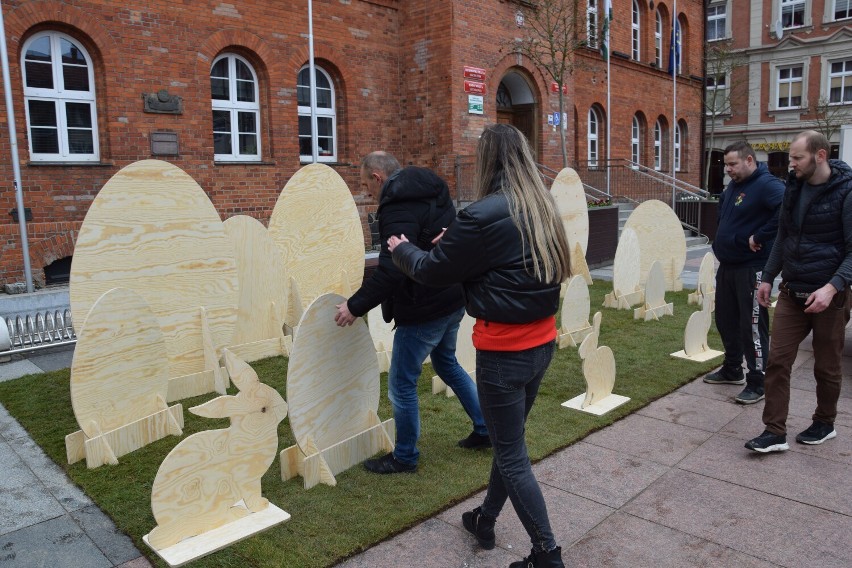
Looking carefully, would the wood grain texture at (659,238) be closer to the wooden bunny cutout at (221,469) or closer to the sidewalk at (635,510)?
the sidewalk at (635,510)

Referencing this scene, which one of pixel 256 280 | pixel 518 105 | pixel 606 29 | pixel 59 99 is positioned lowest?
pixel 256 280

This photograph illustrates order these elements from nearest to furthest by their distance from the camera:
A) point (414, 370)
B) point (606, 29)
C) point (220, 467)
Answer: point (220, 467) < point (414, 370) < point (606, 29)

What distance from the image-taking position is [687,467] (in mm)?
4195

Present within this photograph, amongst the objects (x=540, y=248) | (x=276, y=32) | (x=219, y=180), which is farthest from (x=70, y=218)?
(x=540, y=248)

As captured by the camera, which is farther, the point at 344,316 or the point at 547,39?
the point at 547,39

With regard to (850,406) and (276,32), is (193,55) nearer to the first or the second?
(276,32)

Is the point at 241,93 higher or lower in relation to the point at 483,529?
higher

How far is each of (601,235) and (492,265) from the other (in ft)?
36.0

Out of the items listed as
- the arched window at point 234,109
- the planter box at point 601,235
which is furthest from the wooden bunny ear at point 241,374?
the planter box at point 601,235

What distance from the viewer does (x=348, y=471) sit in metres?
4.06

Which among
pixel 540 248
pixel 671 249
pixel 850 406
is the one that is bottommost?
pixel 850 406

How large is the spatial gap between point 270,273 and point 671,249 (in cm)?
642

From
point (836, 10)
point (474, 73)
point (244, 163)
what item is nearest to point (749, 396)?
point (244, 163)

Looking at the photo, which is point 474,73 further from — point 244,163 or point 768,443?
point 768,443
